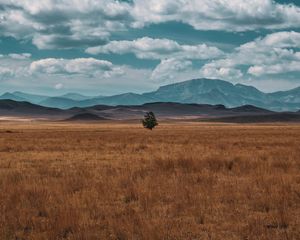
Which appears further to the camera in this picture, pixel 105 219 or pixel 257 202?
pixel 257 202

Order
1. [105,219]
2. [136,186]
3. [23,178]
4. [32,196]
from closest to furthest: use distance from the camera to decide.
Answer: [105,219] → [32,196] → [136,186] → [23,178]

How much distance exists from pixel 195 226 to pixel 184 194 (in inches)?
127

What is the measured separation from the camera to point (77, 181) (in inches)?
589

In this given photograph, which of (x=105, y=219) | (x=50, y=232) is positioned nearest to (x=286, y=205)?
(x=105, y=219)

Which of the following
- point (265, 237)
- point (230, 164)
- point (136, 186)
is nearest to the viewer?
point (265, 237)

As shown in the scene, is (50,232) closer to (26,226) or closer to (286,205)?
(26,226)

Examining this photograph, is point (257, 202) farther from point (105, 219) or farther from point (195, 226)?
point (105, 219)

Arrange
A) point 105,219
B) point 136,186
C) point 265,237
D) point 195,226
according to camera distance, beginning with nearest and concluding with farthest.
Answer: point 265,237
point 195,226
point 105,219
point 136,186

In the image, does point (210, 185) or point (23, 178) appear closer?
point (210, 185)

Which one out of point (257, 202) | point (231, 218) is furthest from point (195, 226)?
point (257, 202)

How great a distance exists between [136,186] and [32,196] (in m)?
3.27

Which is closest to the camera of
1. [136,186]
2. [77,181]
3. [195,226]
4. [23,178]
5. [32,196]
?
[195,226]

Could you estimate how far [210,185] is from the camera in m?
14.3

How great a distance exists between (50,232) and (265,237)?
413cm
